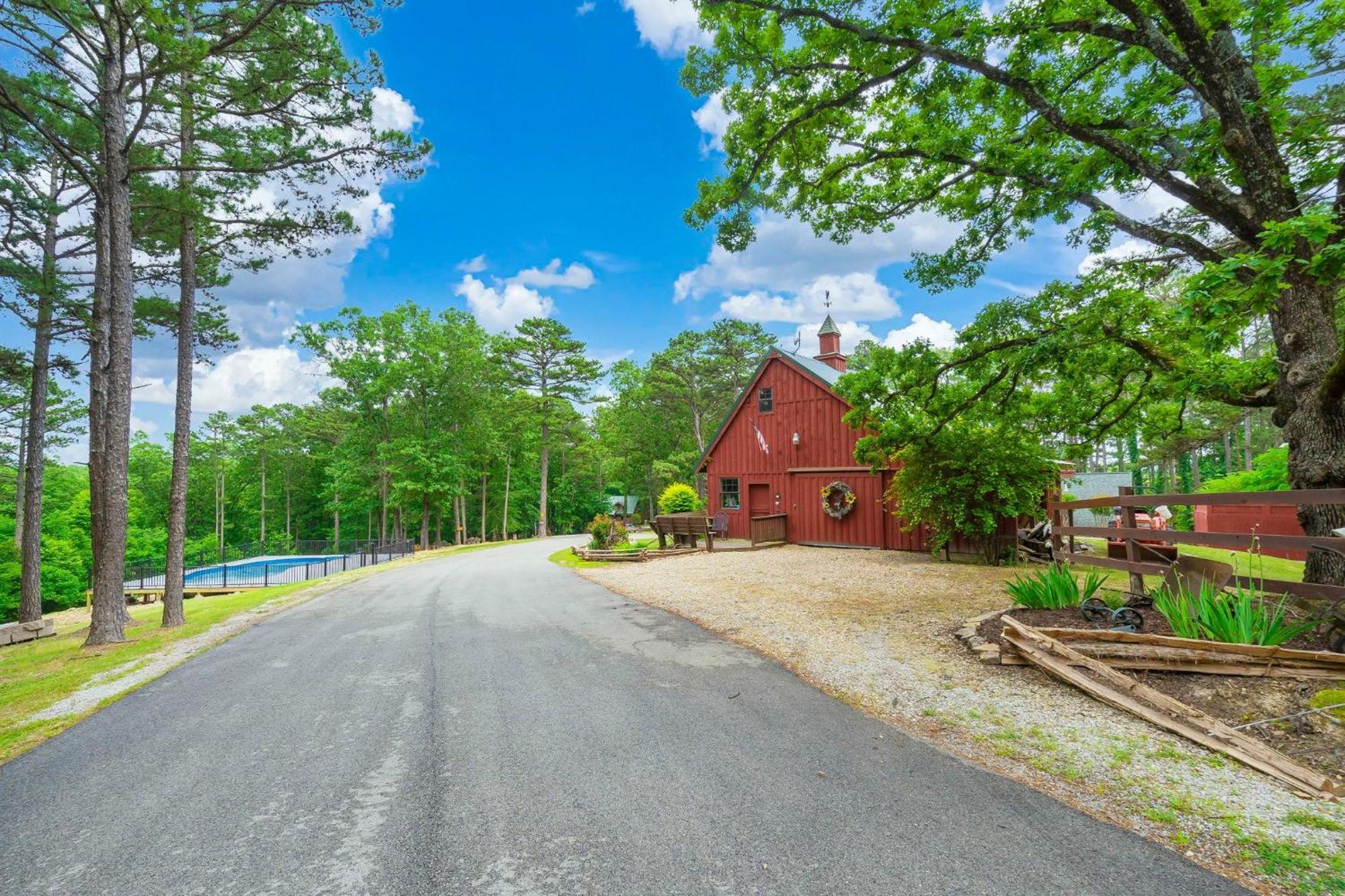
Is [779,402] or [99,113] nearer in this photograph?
[99,113]

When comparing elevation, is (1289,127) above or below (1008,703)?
above

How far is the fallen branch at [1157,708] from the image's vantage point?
9.75 ft

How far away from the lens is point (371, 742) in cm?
385

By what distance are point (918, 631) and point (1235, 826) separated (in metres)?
3.95

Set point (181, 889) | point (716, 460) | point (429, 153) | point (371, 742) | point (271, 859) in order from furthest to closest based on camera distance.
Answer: point (716, 460) < point (429, 153) < point (371, 742) < point (271, 859) < point (181, 889)

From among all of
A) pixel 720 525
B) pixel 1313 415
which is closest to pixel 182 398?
pixel 720 525

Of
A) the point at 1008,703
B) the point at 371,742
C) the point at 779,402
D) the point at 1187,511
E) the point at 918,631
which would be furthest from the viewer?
the point at 1187,511

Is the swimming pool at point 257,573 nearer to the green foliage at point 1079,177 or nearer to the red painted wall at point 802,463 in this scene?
the red painted wall at point 802,463

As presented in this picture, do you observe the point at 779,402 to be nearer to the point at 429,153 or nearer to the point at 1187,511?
the point at 429,153

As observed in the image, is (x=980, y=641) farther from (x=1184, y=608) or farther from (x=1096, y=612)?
(x=1184, y=608)

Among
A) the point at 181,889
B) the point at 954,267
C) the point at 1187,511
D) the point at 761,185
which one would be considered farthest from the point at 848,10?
the point at 1187,511

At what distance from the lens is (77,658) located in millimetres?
7375

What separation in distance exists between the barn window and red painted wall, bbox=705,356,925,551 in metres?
0.16

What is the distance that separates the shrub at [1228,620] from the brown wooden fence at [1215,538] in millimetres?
256
